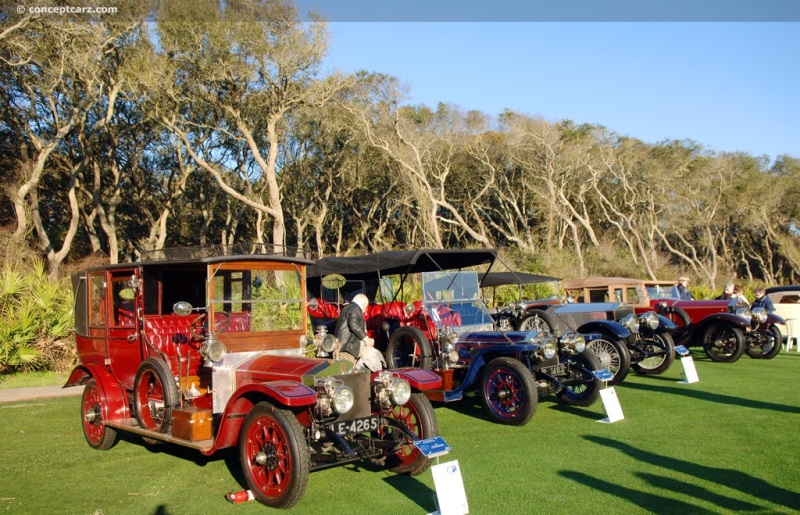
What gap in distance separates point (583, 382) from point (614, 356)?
7.66 feet

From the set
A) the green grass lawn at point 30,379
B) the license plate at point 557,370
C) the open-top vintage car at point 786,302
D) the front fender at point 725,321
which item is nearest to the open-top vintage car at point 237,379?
the license plate at point 557,370

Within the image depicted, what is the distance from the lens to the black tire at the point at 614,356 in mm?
10695

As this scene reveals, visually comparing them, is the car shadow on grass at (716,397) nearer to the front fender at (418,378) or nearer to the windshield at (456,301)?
the windshield at (456,301)

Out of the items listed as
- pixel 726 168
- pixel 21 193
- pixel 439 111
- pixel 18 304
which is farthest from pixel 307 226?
pixel 18 304

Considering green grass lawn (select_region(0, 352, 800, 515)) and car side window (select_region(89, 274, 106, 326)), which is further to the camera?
car side window (select_region(89, 274, 106, 326))

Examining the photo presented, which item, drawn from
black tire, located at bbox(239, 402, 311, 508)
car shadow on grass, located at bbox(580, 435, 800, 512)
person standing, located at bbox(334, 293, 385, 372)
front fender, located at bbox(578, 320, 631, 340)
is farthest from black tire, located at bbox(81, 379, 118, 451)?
front fender, located at bbox(578, 320, 631, 340)

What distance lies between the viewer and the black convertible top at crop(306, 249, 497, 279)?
10477mm

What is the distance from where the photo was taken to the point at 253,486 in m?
5.43

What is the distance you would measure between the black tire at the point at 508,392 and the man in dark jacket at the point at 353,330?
5.07 feet

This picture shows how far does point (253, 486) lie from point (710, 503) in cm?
353

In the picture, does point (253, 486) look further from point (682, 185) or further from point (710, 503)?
point (682, 185)

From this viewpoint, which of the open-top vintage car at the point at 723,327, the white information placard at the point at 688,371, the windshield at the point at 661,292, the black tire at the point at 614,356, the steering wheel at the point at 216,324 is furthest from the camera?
the windshield at the point at 661,292

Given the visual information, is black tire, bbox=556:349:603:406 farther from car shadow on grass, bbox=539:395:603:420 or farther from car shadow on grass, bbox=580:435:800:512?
car shadow on grass, bbox=580:435:800:512

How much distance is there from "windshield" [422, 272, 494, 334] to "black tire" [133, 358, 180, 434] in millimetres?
4230
